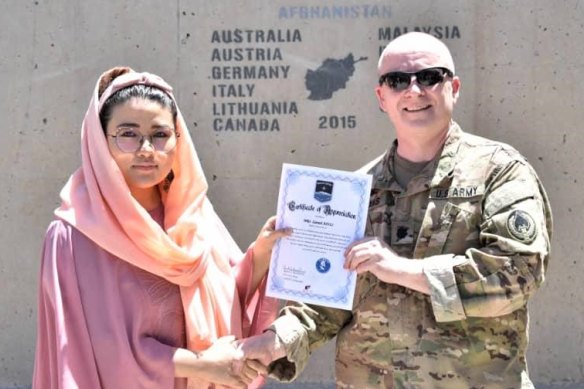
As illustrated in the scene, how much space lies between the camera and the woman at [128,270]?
2223mm

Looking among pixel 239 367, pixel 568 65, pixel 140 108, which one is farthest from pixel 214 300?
pixel 568 65

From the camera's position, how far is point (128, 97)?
7.48 ft

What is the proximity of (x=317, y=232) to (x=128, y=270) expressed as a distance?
530mm

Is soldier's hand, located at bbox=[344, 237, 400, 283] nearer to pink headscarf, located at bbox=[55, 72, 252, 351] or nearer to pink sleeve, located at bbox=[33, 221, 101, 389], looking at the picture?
pink headscarf, located at bbox=[55, 72, 252, 351]

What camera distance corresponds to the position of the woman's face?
2268 mm

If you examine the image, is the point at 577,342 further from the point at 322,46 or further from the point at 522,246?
the point at 522,246

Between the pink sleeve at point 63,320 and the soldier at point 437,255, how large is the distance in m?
0.45

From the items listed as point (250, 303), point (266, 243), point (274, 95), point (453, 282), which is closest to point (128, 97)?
point (266, 243)

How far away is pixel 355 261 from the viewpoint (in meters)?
2.23

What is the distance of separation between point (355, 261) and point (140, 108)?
0.71 meters

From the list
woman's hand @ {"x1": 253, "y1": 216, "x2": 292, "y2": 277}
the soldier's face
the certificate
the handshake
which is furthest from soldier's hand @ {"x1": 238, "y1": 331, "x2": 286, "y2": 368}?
the soldier's face

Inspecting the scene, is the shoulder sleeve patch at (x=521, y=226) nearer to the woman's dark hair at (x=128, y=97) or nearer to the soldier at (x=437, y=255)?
the soldier at (x=437, y=255)

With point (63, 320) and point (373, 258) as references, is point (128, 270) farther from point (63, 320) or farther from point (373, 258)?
point (373, 258)

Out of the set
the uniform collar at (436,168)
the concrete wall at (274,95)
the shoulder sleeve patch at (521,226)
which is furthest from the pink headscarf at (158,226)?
the concrete wall at (274,95)
